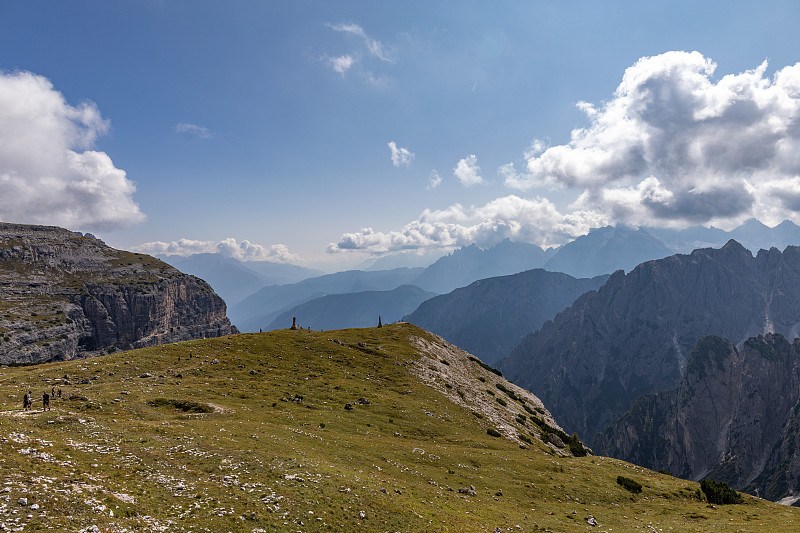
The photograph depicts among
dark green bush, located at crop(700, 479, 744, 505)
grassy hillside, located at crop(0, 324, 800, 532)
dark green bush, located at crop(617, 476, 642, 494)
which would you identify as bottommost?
dark green bush, located at crop(700, 479, 744, 505)

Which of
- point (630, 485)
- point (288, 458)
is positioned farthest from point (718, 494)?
point (288, 458)

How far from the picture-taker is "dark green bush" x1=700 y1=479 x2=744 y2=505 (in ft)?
121

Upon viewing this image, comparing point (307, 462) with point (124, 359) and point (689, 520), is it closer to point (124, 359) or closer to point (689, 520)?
point (689, 520)

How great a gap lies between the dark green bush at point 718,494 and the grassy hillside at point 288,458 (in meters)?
1.67

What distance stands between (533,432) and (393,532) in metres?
47.2

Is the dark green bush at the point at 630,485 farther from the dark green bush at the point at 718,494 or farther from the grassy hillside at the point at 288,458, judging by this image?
the dark green bush at the point at 718,494

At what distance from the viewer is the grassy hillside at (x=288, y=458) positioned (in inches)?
716

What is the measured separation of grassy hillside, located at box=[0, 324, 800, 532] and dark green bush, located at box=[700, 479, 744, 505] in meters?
1.67

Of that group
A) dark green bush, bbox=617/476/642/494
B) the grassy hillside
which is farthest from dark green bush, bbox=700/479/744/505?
dark green bush, bbox=617/476/642/494

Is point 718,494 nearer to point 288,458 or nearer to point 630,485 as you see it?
point 630,485

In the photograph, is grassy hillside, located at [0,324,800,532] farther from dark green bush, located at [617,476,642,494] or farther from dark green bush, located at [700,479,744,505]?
dark green bush, located at [700,479,744,505]

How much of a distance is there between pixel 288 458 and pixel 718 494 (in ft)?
140

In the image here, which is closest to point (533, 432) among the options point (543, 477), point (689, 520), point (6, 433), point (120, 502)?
point (543, 477)

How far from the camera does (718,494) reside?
3744 cm
